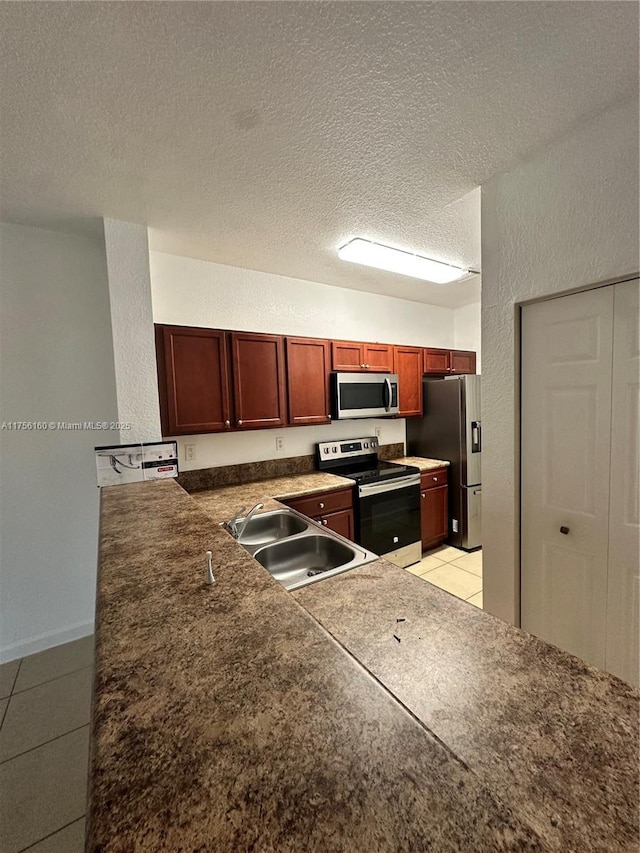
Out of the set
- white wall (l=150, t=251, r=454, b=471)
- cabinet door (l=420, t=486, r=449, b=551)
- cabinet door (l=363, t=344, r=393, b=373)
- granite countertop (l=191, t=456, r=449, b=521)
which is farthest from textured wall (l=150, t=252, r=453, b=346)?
cabinet door (l=420, t=486, r=449, b=551)

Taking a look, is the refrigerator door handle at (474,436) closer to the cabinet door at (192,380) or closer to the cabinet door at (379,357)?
the cabinet door at (379,357)

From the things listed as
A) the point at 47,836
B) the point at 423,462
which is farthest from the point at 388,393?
the point at 47,836

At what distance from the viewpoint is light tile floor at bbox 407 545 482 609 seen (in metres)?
2.85

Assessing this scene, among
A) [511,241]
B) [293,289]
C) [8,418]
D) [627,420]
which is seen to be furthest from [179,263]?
[627,420]

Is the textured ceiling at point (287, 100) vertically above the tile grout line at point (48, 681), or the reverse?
the textured ceiling at point (287, 100)

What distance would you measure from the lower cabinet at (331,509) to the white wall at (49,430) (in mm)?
1475

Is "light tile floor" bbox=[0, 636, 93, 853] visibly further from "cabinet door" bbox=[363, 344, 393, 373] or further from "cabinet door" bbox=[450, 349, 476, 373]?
"cabinet door" bbox=[450, 349, 476, 373]

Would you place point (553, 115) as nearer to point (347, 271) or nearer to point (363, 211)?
point (363, 211)

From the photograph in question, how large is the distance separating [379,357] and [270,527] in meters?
2.09

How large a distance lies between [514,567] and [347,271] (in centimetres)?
251

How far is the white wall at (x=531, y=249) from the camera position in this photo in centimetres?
140

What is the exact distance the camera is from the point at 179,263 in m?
2.70

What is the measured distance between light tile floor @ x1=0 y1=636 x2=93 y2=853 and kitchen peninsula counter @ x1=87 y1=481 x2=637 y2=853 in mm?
756

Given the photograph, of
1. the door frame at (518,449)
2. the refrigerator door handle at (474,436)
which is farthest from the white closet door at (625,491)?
the refrigerator door handle at (474,436)
